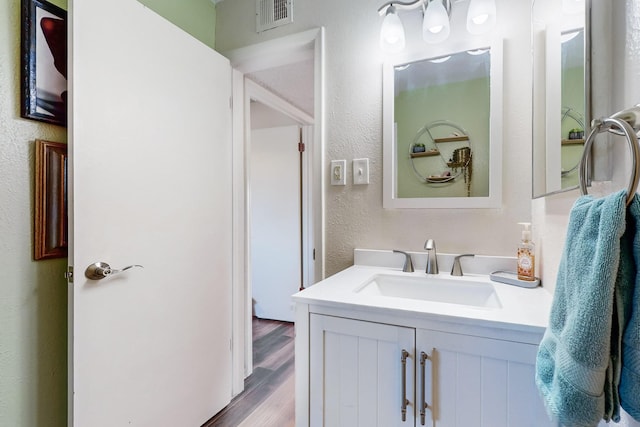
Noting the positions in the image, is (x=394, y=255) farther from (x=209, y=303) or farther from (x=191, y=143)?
(x=191, y=143)

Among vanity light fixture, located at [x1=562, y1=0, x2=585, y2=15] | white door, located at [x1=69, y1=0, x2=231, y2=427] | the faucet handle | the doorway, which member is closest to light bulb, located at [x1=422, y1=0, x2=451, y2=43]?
vanity light fixture, located at [x1=562, y1=0, x2=585, y2=15]

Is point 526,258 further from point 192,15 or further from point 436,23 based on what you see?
point 192,15

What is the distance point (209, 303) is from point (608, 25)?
171cm

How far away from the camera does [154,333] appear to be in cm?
125

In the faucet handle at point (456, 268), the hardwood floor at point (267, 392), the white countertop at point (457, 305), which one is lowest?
the hardwood floor at point (267, 392)

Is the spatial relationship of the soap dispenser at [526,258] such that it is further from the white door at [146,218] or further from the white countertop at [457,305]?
the white door at [146,218]

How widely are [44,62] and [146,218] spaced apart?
632 millimetres

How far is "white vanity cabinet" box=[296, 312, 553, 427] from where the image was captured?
2.28ft

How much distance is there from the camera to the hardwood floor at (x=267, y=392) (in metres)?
1.57

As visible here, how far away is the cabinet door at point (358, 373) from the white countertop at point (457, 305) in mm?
53

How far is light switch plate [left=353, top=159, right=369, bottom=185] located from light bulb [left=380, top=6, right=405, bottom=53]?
0.52 m

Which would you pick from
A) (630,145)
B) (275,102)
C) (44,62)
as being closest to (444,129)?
(630,145)

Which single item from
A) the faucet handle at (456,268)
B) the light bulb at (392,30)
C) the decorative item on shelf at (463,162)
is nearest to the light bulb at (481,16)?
the light bulb at (392,30)

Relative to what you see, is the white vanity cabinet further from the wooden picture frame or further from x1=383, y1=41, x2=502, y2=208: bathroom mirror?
the wooden picture frame
